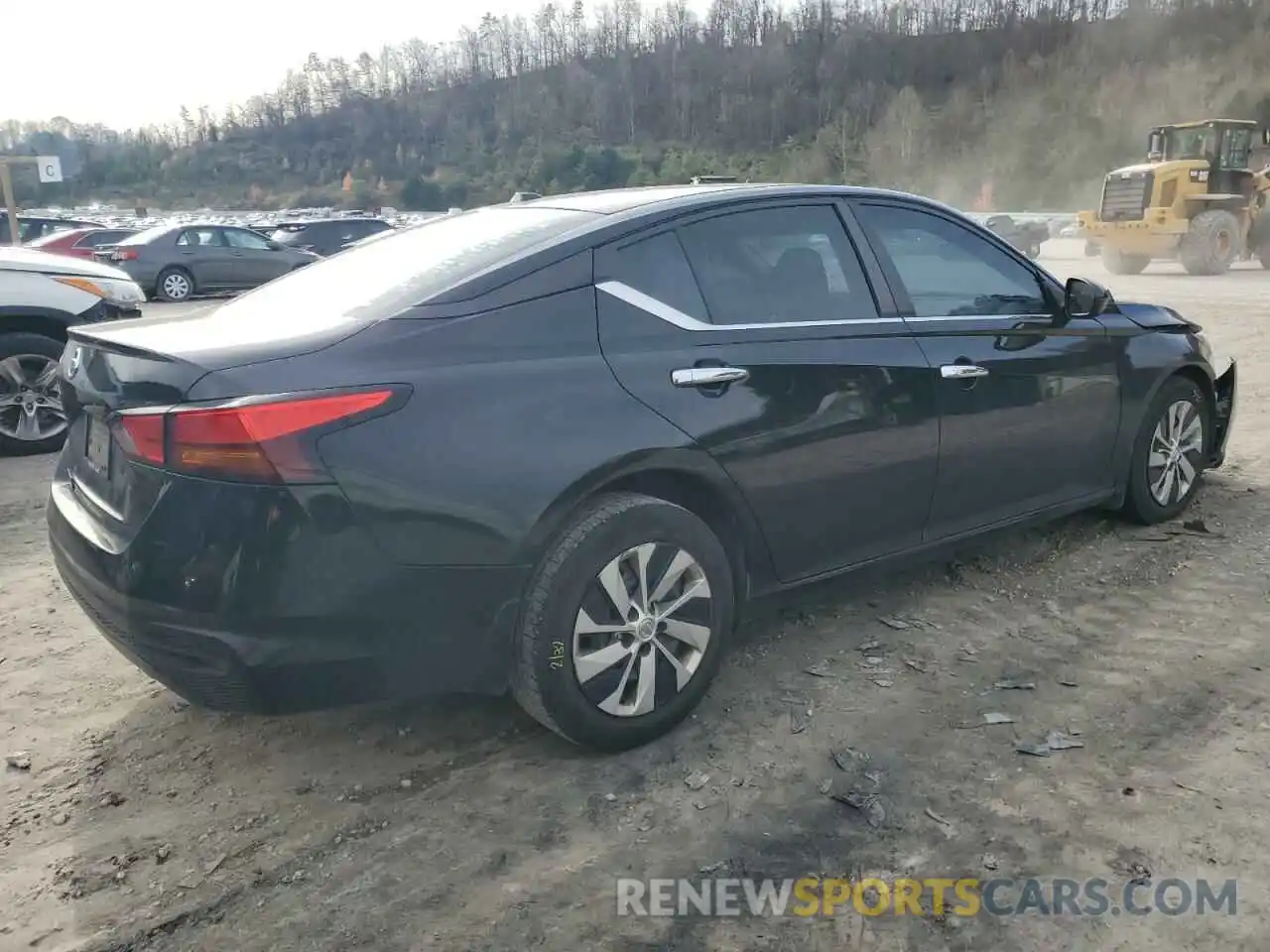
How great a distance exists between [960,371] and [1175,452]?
1755mm

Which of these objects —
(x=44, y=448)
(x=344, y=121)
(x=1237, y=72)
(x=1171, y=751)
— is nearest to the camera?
(x=1171, y=751)

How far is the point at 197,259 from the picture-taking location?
18172 mm

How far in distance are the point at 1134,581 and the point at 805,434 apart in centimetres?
186

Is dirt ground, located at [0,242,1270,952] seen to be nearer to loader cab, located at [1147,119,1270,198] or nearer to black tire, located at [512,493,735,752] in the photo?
black tire, located at [512,493,735,752]

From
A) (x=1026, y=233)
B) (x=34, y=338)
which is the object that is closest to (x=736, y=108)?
(x=1026, y=233)

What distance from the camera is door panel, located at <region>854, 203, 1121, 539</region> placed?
3.67 metres

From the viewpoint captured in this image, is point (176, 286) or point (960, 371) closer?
point (960, 371)

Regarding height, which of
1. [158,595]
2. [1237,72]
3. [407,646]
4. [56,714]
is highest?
[1237,72]

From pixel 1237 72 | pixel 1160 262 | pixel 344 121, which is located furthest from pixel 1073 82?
pixel 344 121

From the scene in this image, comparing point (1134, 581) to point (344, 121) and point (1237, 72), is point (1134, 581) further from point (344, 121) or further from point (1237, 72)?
point (344, 121)

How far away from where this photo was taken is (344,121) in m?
113

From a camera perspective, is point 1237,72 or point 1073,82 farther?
point 1073,82

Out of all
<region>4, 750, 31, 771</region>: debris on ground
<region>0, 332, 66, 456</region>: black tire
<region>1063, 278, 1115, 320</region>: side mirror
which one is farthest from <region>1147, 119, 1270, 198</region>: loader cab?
<region>4, 750, 31, 771</region>: debris on ground

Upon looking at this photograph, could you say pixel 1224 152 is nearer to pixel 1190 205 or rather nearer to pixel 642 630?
pixel 1190 205
